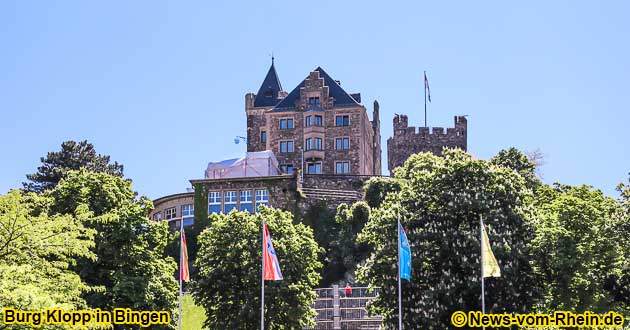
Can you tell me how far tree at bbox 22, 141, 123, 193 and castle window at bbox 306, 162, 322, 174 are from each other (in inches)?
811

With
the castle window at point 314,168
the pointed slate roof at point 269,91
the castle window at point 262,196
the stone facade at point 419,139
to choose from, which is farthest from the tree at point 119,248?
the pointed slate roof at point 269,91

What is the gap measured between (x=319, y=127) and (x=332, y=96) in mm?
4377

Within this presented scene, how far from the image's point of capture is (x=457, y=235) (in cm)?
4556

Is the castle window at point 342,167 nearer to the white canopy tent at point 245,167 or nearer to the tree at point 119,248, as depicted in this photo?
the white canopy tent at point 245,167

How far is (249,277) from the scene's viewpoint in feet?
163

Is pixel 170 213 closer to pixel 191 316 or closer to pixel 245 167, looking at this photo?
pixel 245 167

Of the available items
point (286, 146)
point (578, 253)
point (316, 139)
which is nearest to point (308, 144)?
point (316, 139)

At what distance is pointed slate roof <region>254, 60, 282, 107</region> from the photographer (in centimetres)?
11275

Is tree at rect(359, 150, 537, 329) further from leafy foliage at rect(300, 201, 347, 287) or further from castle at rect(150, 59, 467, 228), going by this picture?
castle at rect(150, 59, 467, 228)

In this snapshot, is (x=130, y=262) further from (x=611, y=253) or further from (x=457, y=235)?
(x=611, y=253)

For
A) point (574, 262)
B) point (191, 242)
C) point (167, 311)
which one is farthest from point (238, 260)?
point (191, 242)

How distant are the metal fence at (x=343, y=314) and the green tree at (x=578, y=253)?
43.0 feet

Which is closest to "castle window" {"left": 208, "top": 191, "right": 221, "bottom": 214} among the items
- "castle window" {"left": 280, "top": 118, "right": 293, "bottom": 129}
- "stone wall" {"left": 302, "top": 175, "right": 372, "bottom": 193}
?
"stone wall" {"left": 302, "top": 175, "right": 372, "bottom": 193}

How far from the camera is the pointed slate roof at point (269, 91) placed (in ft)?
370
